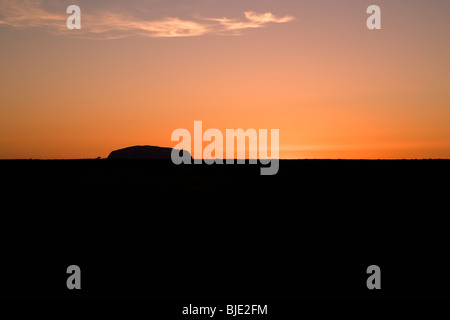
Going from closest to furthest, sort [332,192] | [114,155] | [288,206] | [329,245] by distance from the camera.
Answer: [329,245]
[288,206]
[332,192]
[114,155]

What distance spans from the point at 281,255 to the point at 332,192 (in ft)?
78.3

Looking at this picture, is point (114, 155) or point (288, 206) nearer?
point (288, 206)

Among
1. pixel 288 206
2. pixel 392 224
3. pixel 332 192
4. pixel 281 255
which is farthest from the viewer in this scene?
pixel 332 192

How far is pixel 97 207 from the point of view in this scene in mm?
31781

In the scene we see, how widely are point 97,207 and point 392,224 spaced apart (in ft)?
58.9

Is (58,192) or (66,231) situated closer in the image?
(66,231)

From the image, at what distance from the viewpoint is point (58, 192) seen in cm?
4300
